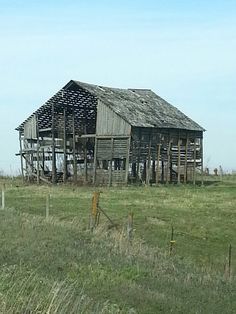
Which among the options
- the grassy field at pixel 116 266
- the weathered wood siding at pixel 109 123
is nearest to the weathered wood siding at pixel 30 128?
the weathered wood siding at pixel 109 123

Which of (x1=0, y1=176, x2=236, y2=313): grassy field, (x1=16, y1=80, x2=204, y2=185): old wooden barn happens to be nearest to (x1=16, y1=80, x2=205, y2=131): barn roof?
(x1=16, y1=80, x2=204, y2=185): old wooden barn

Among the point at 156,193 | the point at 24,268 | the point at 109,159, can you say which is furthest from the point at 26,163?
the point at 24,268

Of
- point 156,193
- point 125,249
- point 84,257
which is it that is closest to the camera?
point 84,257

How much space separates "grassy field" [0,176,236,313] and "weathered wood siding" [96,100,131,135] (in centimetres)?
1733

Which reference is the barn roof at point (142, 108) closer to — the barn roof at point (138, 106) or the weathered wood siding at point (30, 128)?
the barn roof at point (138, 106)

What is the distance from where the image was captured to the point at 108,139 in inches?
1770

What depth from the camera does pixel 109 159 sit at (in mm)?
44469

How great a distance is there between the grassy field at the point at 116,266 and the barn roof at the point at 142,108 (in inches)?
730

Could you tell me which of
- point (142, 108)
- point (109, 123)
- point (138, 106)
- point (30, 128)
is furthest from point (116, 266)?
point (30, 128)

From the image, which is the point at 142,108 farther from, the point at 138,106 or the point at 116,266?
the point at 116,266

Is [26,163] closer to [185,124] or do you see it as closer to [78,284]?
[185,124]

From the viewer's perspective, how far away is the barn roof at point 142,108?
44406 mm

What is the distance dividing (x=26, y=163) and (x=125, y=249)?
37394mm

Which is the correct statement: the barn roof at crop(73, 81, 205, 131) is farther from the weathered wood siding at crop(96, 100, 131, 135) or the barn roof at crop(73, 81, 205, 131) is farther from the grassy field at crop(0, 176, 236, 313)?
the grassy field at crop(0, 176, 236, 313)
